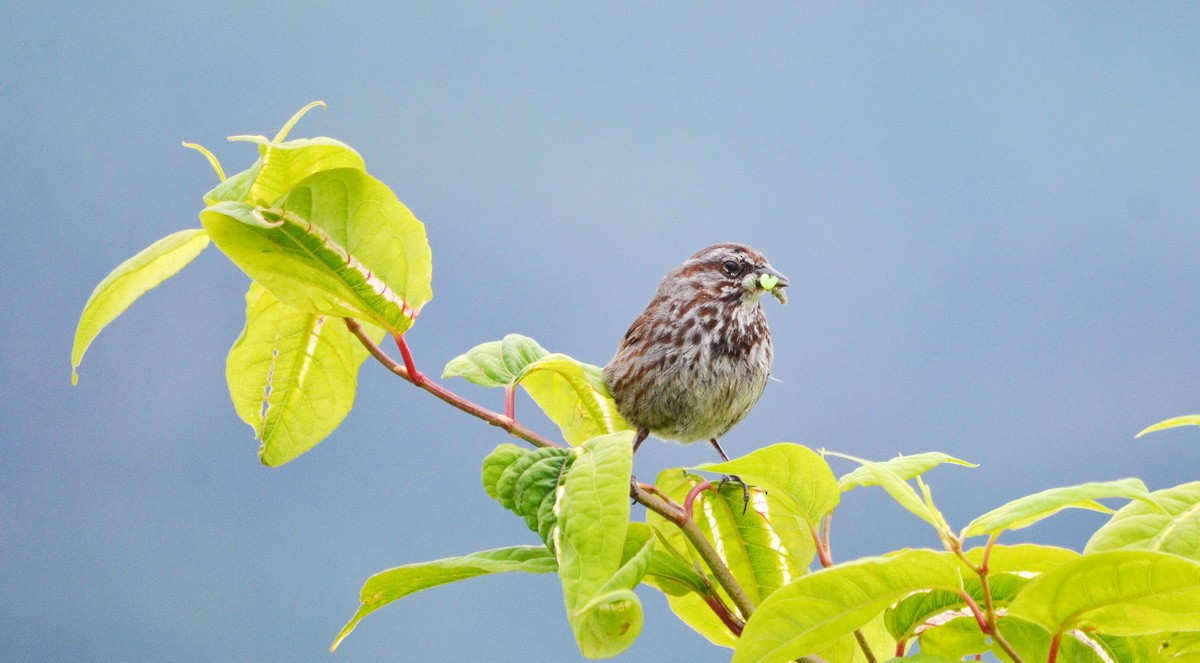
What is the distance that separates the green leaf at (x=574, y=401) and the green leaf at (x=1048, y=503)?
0.79 m

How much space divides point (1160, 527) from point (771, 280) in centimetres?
112

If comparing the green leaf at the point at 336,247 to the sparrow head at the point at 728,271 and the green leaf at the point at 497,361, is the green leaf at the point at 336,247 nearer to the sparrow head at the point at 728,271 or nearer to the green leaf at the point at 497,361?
the green leaf at the point at 497,361

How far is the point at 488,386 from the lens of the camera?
1.52 meters

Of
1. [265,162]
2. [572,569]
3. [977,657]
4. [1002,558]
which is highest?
[265,162]

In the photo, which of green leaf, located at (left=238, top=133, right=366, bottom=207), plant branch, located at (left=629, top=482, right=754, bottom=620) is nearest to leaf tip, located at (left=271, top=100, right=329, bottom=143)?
green leaf, located at (left=238, top=133, right=366, bottom=207)

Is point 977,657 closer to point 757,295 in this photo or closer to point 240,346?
point 240,346

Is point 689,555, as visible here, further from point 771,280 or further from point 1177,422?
point 771,280

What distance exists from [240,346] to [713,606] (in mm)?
756

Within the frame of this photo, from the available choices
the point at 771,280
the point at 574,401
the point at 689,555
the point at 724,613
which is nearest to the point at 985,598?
the point at 724,613

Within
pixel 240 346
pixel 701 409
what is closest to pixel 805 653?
pixel 240 346

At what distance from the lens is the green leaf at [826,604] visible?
1.04m

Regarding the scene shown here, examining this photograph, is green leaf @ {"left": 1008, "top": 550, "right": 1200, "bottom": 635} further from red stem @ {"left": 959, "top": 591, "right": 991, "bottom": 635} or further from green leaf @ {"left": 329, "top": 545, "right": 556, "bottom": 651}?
green leaf @ {"left": 329, "top": 545, "right": 556, "bottom": 651}

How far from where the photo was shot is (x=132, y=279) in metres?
1.33

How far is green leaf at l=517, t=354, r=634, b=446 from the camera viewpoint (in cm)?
181
